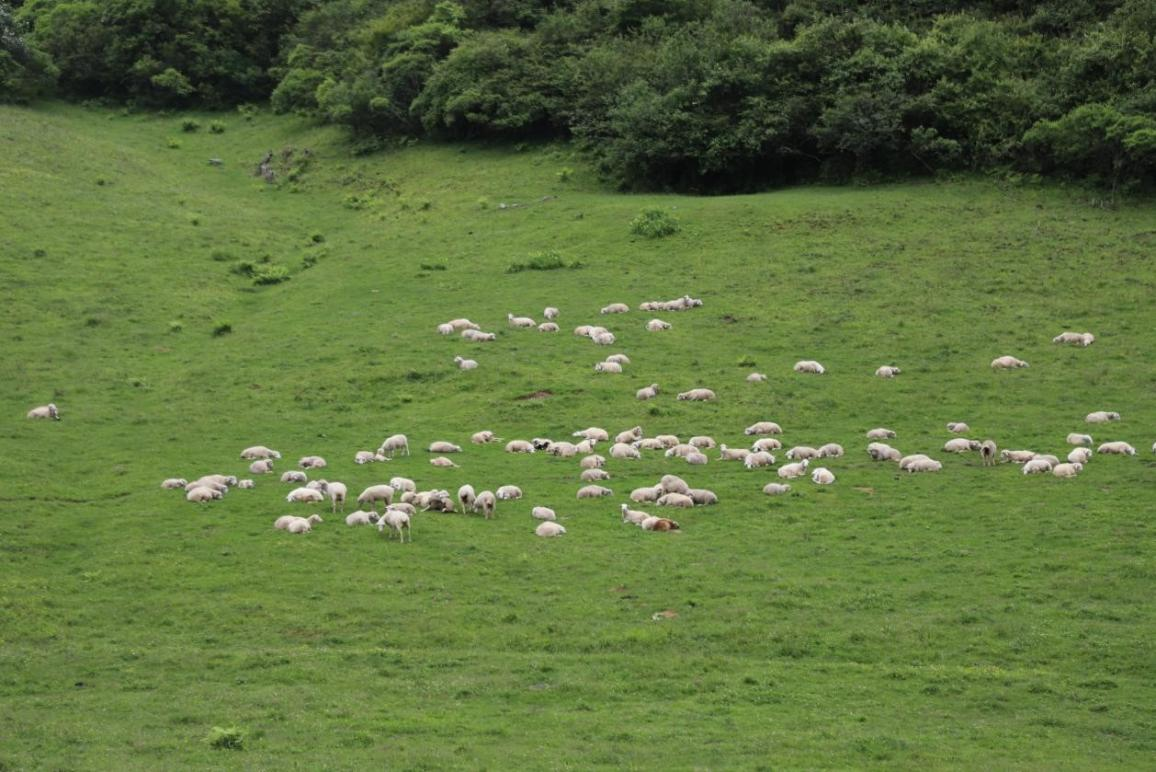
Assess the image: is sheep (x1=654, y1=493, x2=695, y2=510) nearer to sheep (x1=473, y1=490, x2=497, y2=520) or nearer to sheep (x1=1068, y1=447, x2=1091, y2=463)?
sheep (x1=473, y1=490, x2=497, y2=520)

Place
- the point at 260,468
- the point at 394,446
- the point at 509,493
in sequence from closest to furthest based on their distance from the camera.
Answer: the point at 509,493 < the point at 260,468 < the point at 394,446

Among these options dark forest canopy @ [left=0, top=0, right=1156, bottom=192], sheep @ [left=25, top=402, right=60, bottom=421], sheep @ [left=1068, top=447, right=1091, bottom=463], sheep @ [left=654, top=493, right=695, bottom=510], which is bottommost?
sheep @ [left=25, top=402, right=60, bottom=421]

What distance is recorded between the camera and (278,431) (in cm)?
3250

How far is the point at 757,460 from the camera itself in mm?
27953

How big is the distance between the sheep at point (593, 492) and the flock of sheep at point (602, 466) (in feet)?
0.06

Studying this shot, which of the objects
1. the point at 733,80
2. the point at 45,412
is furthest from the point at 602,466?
the point at 733,80

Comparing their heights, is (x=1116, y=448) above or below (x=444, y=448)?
above

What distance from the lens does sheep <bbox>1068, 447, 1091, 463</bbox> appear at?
26.5m

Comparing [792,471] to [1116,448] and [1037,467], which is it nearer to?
[1037,467]

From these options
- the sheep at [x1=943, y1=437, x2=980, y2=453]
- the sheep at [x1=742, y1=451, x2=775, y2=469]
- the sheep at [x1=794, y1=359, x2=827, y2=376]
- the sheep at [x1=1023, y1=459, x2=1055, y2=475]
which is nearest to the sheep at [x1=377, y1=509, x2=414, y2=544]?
the sheep at [x1=742, y1=451, x2=775, y2=469]

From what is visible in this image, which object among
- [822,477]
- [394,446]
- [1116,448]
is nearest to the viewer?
[822,477]

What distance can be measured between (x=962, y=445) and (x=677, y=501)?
6842 millimetres

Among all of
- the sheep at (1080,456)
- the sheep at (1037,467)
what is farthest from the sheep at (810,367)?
the sheep at (1037,467)

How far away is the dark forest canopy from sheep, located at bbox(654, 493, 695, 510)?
2768 cm
